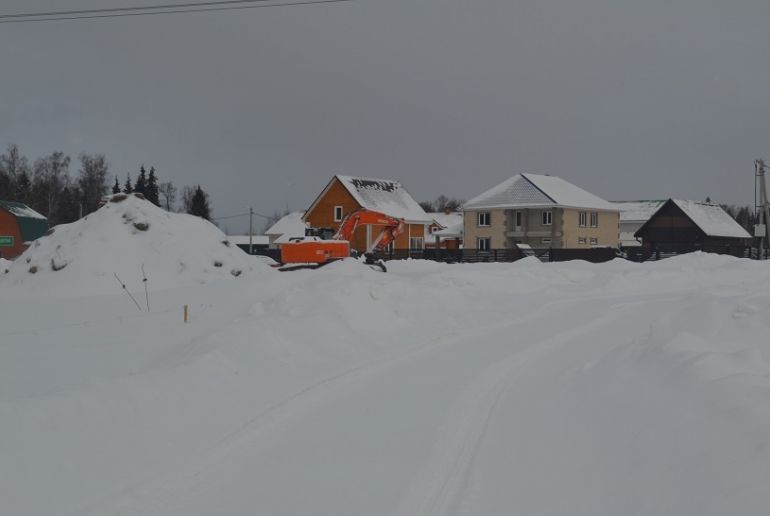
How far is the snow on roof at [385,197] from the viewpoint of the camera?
65.1 metres

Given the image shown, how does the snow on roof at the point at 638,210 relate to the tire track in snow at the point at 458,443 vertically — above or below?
above

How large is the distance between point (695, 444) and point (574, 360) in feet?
23.7

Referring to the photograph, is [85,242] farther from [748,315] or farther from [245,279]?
[748,315]

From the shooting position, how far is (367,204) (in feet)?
213

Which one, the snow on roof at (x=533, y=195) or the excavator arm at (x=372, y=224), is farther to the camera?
the snow on roof at (x=533, y=195)

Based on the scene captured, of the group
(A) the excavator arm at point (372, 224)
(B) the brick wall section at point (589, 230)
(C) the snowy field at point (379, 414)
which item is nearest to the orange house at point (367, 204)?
(B) the brick wall section at point (589, 230)

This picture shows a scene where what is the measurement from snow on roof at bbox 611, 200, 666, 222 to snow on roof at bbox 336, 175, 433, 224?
→ 1606 inches

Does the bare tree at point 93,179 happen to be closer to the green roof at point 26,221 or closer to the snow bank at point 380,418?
the green roof at point 26,221

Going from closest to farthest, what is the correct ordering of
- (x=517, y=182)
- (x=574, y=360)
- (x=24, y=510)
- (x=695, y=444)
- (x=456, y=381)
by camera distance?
(x=24, y=510), (x=695, y=444), (x=456, y=381), (x=574, y=360), (x=517, y=182)

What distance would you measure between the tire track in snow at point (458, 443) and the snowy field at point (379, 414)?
0.03 metres

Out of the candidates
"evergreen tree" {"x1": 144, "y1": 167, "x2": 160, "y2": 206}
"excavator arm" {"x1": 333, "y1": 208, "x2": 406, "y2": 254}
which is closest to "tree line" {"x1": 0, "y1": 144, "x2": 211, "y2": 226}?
"evergreen tree" {"x1": 144, "y1": 167, "x2": 160, "y2": 206}

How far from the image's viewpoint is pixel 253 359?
1149 centimetres

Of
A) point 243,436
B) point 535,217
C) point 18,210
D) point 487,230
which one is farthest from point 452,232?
point 243,436

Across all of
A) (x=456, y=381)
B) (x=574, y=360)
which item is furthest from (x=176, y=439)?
(x=574, y=360)
